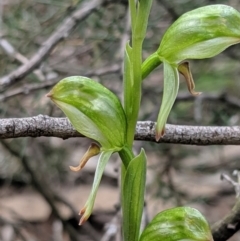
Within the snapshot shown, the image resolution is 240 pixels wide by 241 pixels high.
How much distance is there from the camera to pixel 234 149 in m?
2.84

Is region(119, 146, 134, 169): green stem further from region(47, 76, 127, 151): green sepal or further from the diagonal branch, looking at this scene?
the diagonal branch

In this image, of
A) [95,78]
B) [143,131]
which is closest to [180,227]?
[143,131]

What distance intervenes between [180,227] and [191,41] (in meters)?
0.20

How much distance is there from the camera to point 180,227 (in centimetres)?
62

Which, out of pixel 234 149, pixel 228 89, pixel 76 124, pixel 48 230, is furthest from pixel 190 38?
pixel 234 149

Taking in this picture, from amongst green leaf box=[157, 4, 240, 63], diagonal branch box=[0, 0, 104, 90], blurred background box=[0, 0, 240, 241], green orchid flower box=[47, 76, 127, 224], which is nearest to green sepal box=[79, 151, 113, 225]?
green orchid flower box=[47, 76, 127, 224]

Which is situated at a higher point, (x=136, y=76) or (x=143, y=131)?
(x=136, y=76)

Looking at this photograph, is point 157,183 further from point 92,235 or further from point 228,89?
point 228,89

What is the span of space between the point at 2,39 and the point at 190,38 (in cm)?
97

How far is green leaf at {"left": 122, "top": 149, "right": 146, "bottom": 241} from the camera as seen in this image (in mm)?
624

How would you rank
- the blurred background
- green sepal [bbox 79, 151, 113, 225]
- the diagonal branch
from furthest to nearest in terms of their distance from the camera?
the blurred background, the diagonal branch, green sepal [bbox 79, 151, 113, 225]

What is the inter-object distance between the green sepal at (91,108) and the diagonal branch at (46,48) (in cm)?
41

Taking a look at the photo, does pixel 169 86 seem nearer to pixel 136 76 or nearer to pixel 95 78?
pixel 136 76

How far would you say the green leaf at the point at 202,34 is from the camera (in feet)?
2.04
